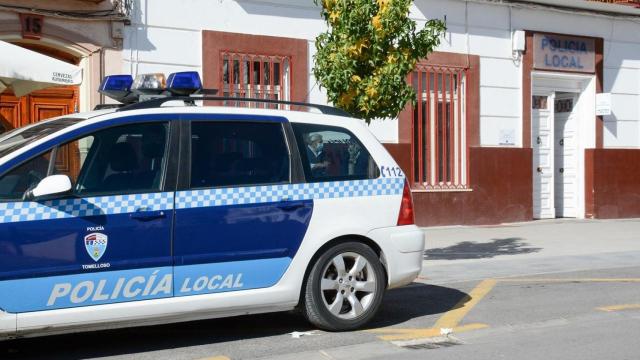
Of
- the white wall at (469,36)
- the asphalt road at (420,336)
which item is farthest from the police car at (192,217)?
the white wall at (469,36)

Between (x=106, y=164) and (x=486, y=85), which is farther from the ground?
(x=486, y=85)

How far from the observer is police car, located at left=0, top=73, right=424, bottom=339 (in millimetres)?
5438

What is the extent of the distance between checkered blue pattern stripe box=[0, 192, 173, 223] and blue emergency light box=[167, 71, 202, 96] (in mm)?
1283

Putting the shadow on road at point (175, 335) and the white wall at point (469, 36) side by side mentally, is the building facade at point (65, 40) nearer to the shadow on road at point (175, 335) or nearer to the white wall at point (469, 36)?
the white wall at point (469, 36)

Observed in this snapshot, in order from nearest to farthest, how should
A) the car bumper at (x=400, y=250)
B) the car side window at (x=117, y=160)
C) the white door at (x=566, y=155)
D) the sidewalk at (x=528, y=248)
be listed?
the car side window at (x=117, y=160) → the car bumper at (x=400, y=250) → the sidewalk at (x=528, y=248) → the white door at (x=566, y=155)

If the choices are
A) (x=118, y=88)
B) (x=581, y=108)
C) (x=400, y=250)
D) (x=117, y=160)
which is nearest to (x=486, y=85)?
(x=581, y=108)

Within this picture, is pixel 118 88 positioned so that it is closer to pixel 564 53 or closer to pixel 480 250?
pixel 480 250

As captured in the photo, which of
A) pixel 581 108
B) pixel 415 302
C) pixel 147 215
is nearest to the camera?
pixel 147 215

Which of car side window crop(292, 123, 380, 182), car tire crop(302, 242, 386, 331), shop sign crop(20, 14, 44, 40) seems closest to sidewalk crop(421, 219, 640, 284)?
car tire crop(302, 242, 386, 331)

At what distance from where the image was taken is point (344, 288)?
661 cm

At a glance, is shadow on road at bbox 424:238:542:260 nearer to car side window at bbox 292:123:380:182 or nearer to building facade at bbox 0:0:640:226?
building facade at bbox 0:0:640:226

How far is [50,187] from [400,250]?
9.52 feet

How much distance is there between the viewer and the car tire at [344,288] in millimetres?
6473

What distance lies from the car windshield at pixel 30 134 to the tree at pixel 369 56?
4.61m
